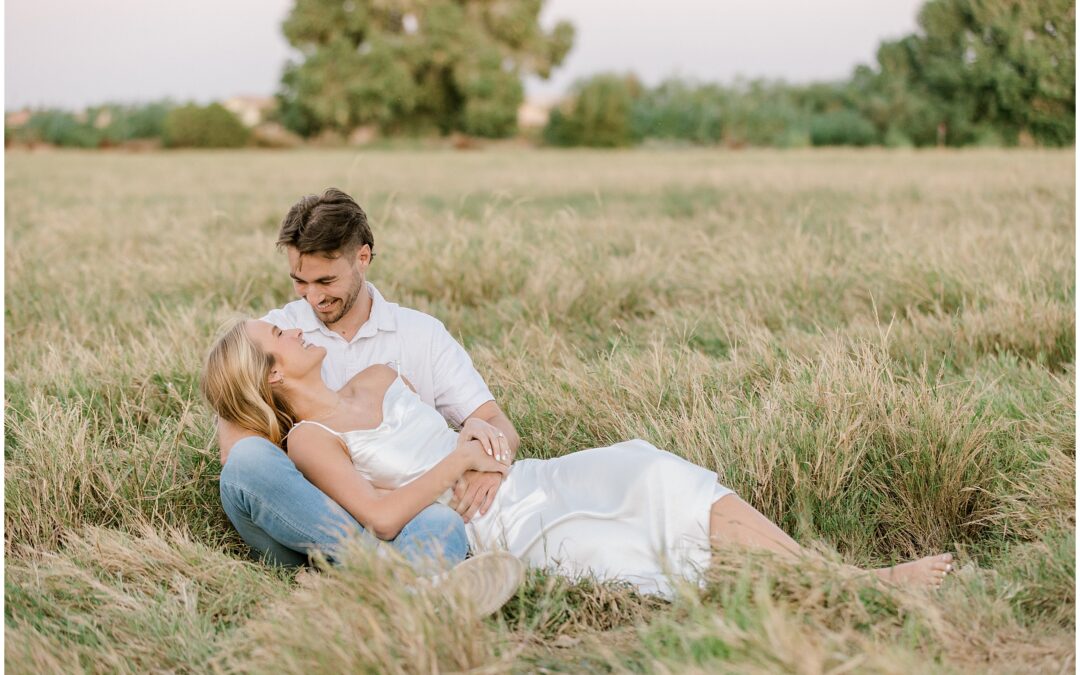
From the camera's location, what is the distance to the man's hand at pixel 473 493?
10.2 feet

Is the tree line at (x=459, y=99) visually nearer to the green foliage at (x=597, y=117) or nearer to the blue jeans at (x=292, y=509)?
the green foliage at (x=597, y=117)

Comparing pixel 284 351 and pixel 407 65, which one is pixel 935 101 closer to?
pixel 284 351

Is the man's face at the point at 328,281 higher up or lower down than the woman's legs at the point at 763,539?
higher up

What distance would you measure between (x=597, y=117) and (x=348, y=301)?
36.8m

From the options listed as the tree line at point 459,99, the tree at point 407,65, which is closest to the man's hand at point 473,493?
the tree line at point 459,99

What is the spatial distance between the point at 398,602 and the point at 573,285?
12.0 feet

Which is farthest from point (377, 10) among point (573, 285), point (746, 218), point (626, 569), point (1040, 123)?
point (626, 569)

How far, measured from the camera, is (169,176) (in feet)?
58.1

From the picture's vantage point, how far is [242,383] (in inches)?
123

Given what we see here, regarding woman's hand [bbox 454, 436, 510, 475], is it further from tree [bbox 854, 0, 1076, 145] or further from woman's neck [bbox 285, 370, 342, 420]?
tree [bbox 854, 0, 1076, 145]

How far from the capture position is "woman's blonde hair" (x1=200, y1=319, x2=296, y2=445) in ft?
10.3

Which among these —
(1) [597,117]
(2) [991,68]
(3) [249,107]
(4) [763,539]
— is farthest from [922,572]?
(3) [249,107]

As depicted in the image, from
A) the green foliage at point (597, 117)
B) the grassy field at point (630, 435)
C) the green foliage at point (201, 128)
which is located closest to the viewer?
the grassy field at point (630, 435)

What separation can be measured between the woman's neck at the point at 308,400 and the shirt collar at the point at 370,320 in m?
0.40
